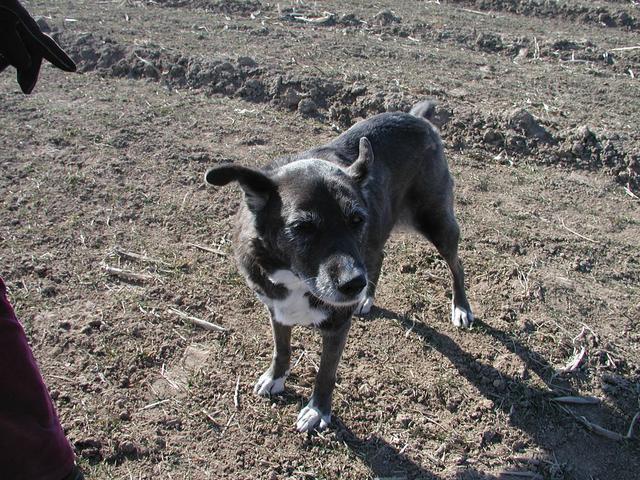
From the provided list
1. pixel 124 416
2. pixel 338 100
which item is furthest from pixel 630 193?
pixel 124 416

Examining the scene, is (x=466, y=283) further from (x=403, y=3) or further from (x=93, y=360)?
(x=403, y=3)

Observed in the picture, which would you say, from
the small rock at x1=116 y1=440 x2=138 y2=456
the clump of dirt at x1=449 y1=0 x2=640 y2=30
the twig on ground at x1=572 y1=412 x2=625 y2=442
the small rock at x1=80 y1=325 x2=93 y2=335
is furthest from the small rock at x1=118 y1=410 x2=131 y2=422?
the clump of dirt at x1=449 y1=0 x2=640 y2=30

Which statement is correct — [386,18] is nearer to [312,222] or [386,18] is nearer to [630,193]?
[630,193]

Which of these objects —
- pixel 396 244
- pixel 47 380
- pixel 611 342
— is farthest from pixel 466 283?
pixel 47 380

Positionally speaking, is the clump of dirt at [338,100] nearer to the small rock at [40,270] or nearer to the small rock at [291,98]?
the small rock at [291,98]

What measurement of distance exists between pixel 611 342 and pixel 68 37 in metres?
9.86

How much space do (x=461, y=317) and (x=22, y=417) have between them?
372 cm

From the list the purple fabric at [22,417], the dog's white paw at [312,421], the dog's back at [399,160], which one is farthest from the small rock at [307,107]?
the purple fabric at [22,417]

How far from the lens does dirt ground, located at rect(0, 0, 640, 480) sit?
4.10 metres

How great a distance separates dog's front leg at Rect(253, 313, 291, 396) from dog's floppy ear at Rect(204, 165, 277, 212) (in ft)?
3.45

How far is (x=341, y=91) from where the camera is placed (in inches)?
330

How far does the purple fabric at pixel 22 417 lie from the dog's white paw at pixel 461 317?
11.6 ft

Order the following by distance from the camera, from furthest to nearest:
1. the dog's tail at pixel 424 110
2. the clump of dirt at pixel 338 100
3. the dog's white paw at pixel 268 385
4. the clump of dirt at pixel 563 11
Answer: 1. the clump of dirt at pixel 563 11
2. the clump of dirt at pixel 338 100
3. the dog's tail at pixel 424 110
4. the dog's white paw at pixel 268 385

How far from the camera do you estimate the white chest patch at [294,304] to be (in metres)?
3.72
